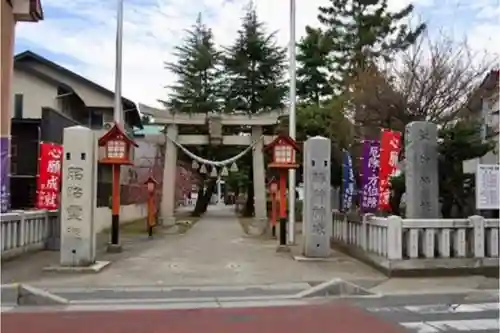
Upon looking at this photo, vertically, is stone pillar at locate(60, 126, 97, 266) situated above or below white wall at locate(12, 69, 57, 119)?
below

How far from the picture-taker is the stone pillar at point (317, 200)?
15898 millimetres

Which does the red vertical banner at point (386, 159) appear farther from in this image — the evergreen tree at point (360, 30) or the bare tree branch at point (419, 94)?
the evergreen tree at point (360, 30)

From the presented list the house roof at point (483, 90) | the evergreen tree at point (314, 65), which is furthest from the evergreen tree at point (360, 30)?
the house roof at point (483, 90)

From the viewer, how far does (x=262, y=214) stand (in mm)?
30047

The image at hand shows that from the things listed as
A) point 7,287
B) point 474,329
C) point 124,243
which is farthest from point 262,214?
point 474,329

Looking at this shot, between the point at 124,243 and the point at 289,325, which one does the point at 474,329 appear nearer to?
the point at 289,325

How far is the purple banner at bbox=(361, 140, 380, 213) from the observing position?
1544 cm

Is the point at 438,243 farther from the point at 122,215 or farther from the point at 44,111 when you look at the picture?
the point at 122,215

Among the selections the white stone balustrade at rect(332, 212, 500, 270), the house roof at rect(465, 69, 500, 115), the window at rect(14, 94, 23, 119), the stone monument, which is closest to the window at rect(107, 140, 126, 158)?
the stone monument

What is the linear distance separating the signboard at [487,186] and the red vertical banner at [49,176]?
11184 mm

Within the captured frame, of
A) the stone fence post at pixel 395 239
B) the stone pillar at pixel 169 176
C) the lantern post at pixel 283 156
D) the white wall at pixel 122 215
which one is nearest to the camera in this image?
the stone fence post at pixel 395 239

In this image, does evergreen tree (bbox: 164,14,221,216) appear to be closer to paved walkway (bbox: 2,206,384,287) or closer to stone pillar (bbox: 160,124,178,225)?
stone pillar (bbox: 160,124,178,225)

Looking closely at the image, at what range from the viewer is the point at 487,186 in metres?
13.4

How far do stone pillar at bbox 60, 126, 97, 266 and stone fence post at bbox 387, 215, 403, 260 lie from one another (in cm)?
664
